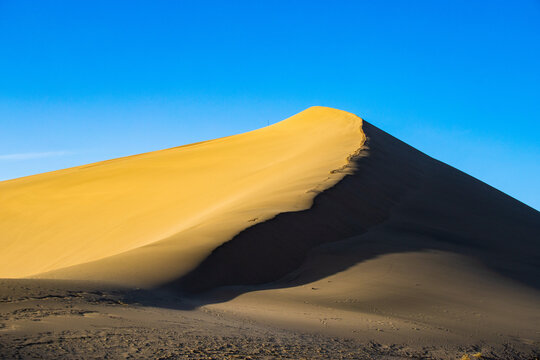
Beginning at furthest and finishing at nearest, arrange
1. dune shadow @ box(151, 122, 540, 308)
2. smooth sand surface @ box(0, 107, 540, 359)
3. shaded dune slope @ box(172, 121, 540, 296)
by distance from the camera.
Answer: shaded dune slope @ box(172, 121, 540, 296) → dune shadow @ box(151, 122, 540, 308) → smooth sand surface @ box(0, 107, 540, 359)

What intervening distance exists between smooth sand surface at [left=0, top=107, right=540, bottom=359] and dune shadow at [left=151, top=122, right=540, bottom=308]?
1.9 inches

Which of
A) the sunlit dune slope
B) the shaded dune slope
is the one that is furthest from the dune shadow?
the sunlit dune slope

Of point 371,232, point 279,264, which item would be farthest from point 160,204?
point 279,264

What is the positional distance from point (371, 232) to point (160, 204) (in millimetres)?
8049

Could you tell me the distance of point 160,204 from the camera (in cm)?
1836

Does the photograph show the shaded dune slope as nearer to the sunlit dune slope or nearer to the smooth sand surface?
the smooth sand surface

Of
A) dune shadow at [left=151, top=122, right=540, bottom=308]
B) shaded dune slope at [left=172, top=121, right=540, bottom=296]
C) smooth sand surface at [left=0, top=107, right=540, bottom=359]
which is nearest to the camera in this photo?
smooth sand surface at [left=0, top=107, right=540, bottom=359]

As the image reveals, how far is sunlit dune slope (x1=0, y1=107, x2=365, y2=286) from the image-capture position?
9820mm

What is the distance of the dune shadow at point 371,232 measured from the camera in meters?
9.73

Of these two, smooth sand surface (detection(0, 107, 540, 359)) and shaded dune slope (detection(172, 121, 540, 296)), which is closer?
smooth sand surface (detection(0, 107, 540, 359))

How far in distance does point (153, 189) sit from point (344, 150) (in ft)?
23.4

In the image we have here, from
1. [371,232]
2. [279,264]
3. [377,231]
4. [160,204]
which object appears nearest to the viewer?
[279,264]

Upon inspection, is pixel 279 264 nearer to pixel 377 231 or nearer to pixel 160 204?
pixel 377 231

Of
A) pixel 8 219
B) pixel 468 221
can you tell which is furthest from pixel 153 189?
pixel 468 221
